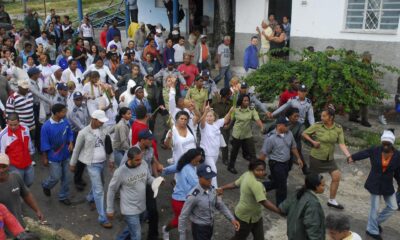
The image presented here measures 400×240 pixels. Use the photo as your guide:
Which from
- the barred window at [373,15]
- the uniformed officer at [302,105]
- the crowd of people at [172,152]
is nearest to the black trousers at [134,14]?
the crowd of people at [172,152]

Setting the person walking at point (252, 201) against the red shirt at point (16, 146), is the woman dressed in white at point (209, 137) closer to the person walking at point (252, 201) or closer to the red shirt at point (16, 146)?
the person walking at point (252, 201)

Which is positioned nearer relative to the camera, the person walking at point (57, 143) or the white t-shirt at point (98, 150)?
the white t-shirt at point (98, 150)

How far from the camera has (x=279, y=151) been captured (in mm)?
6875

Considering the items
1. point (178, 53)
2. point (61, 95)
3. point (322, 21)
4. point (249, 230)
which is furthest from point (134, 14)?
point (249, 230)

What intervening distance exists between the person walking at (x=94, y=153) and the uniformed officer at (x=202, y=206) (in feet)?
6.17

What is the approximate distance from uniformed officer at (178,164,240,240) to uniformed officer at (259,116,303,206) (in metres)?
1.77

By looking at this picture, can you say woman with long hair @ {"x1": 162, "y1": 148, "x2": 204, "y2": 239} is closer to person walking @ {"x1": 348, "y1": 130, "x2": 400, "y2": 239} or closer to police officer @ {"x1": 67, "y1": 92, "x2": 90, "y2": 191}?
person walking @ {"x1": 348, "y1": 130, "x2": 400, "y2": 239}

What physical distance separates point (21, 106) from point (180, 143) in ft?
11.0

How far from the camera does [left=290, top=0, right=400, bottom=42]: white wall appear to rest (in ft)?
43.9

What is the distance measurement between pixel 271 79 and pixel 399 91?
3.68m

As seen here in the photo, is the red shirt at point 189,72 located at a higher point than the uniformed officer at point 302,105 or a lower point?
higher

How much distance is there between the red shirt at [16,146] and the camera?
6.56 meters

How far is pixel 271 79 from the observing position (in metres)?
10.5

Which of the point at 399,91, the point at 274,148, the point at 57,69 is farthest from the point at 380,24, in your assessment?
the point at 57,69
